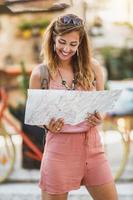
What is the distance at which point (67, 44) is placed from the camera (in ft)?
9.99

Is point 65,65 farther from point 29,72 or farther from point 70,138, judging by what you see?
point 29,72

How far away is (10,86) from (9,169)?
632 cm

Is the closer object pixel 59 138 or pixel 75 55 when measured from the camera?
pixel 59 138

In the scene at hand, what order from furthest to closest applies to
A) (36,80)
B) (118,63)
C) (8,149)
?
(118,63)
(8,149)
(36,80)

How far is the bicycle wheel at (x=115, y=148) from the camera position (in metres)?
5.68

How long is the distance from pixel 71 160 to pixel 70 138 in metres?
0.11

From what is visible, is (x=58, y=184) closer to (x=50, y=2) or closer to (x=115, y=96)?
(x=115, y=96)

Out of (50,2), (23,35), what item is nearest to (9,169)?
(50,2)

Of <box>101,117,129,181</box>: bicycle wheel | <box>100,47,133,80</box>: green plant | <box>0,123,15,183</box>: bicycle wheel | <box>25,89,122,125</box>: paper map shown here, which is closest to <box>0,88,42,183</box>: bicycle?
<box>0,123,15,183</box>: bicycle wheel

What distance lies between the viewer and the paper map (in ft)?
9.87

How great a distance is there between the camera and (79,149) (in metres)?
3.08

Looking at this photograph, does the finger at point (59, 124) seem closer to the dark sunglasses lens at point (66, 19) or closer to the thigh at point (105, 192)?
the thigh at point (105, 192)

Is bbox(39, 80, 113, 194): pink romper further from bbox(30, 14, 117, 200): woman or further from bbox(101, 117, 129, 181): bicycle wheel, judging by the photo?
bbox(101, 117, 129, 181): bicycle wheel

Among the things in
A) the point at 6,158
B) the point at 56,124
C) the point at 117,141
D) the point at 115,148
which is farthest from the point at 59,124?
the point at 117,141
